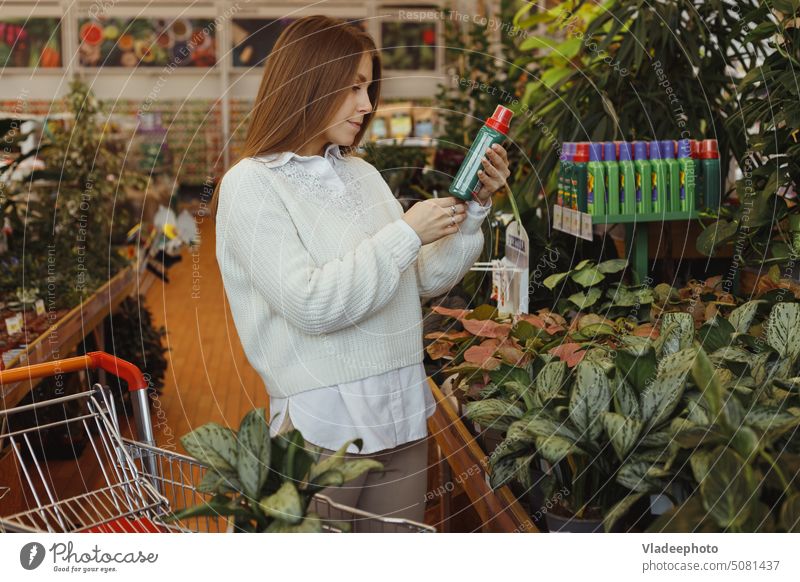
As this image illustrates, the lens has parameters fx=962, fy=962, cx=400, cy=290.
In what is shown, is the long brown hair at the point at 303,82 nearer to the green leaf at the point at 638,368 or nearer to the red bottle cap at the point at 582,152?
the green leaf at the point at 638,368

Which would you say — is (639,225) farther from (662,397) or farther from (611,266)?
(662,397)

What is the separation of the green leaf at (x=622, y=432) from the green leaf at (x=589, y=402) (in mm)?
33

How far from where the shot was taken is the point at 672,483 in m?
1.38

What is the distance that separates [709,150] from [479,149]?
133 centimetres

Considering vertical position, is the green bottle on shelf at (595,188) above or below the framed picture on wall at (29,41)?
below

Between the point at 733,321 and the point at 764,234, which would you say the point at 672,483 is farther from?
the point at 764,234

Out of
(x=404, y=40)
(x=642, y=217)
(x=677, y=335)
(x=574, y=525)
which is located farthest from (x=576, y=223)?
(x=404, y=40)

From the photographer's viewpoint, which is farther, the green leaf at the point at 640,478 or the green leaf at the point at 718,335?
the green leaf at the point at 718,335

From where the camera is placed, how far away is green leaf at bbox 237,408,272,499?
49.1 inches

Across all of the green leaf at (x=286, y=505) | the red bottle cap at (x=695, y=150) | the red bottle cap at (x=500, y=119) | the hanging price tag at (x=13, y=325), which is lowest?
the hanging price tag at (x=13, y=325)

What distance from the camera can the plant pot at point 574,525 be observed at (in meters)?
1.46

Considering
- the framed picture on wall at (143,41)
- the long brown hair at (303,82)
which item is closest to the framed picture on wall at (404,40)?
the framed picture on wall at (143,41)

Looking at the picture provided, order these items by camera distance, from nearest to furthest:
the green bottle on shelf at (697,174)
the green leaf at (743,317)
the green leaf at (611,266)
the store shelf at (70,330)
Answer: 1. the green leaf at (743,317)
2. the green leaf at (611,266)
3. the green bottle on shelf at (697,174)
4. the store shelf at (70,330)
